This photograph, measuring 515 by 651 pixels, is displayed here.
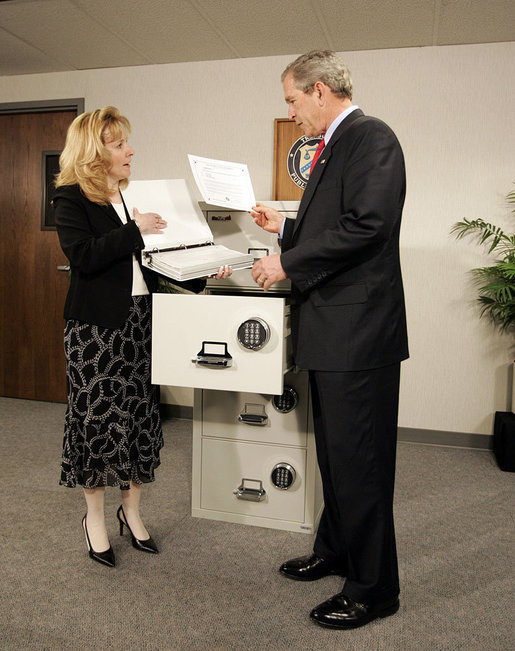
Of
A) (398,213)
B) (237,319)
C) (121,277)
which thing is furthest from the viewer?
(121,277)

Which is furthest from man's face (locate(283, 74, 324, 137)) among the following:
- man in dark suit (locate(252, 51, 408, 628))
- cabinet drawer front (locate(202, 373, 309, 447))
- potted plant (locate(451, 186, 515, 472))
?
potted plant (locate(451, 186, 515, 472))

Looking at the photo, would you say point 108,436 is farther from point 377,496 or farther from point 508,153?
point 508,153

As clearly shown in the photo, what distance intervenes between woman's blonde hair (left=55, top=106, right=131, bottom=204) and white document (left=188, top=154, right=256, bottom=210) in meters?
0.30

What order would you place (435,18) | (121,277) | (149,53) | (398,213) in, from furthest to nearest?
1. (149,53)
2. (435,18)
3. (121,277)
4. (398,213)

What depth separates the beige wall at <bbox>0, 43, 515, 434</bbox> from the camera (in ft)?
10.0

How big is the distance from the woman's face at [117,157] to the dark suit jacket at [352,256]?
0.62m

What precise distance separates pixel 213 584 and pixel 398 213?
4.00ft

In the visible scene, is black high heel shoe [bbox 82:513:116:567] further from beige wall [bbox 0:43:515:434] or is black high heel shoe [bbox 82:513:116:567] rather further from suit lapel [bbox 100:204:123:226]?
beige wall [bbox 0:43:515:434]

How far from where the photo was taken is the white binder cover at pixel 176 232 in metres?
1.70

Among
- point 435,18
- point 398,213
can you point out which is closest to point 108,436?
point 398,213

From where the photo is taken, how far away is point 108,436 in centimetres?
176

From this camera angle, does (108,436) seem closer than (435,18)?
Yes

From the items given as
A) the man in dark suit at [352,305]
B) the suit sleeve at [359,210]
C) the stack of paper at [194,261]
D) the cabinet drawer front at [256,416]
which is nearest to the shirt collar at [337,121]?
the man in dark suit at [352,305]

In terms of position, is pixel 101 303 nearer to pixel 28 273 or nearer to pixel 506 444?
pixel 506 444
